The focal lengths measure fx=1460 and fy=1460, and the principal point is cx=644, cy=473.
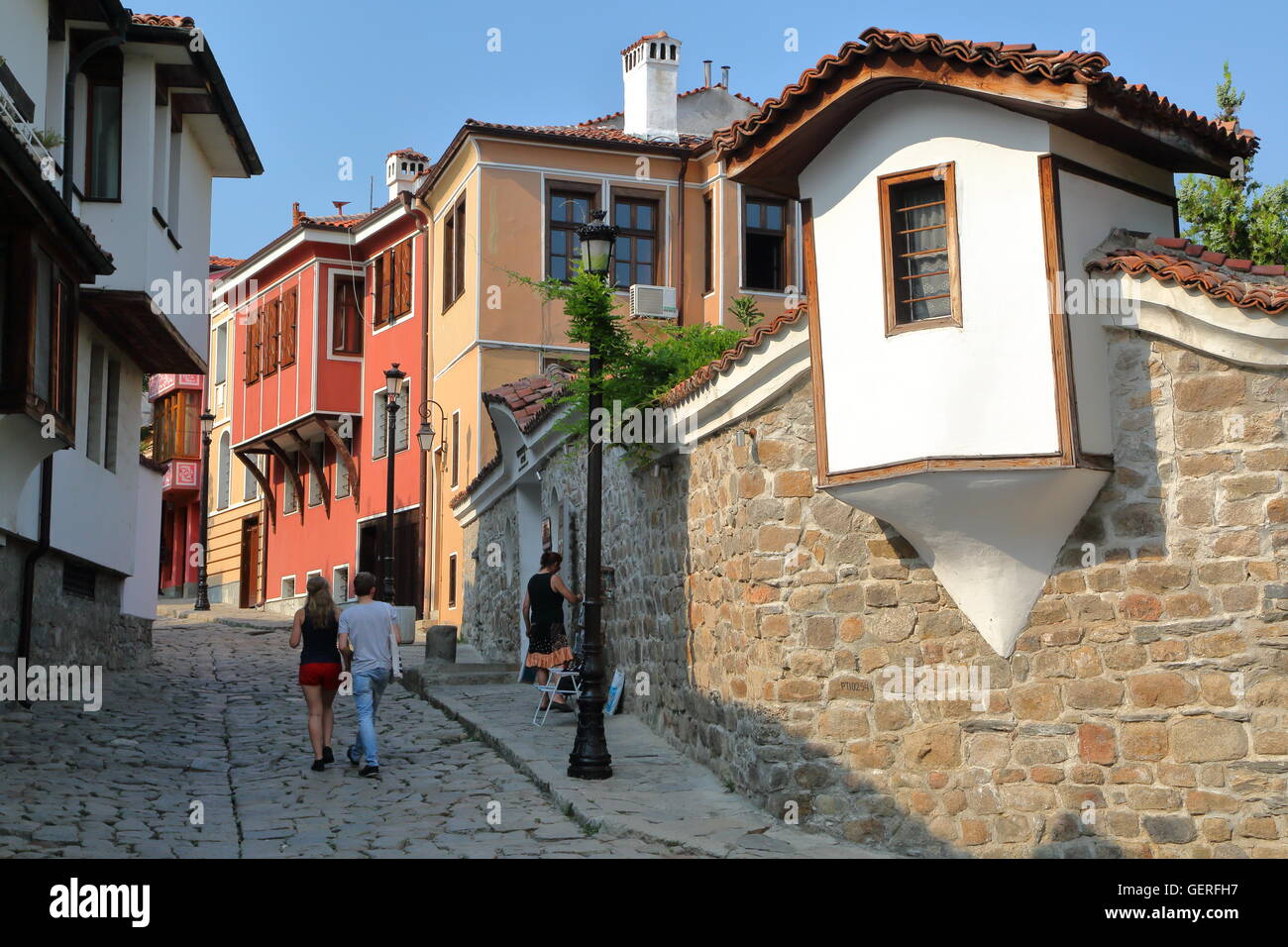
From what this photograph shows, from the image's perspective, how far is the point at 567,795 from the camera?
9.76 m

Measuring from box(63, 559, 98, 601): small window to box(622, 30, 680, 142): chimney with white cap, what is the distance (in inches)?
539

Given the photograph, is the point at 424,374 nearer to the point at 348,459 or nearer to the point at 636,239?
the point at 348,459

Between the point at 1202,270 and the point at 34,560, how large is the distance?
1033 cm

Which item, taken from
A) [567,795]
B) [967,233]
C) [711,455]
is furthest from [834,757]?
[967,233]

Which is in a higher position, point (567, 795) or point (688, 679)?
point (688, 679)

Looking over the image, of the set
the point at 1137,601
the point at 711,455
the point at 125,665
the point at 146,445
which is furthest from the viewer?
the point at 146,445

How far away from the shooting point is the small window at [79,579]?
49.1ft

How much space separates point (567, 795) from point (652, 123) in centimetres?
1841

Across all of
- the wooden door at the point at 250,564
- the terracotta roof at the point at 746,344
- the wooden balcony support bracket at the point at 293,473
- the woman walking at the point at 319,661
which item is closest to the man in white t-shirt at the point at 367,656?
the woman walking at the point at 319,661

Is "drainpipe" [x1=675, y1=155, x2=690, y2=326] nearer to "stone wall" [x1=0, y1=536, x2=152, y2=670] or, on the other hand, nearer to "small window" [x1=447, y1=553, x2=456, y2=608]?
"small window" [x1=447, y1=553, x2=456, y2=608]

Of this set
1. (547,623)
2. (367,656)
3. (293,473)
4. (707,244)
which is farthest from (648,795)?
(293,473)
